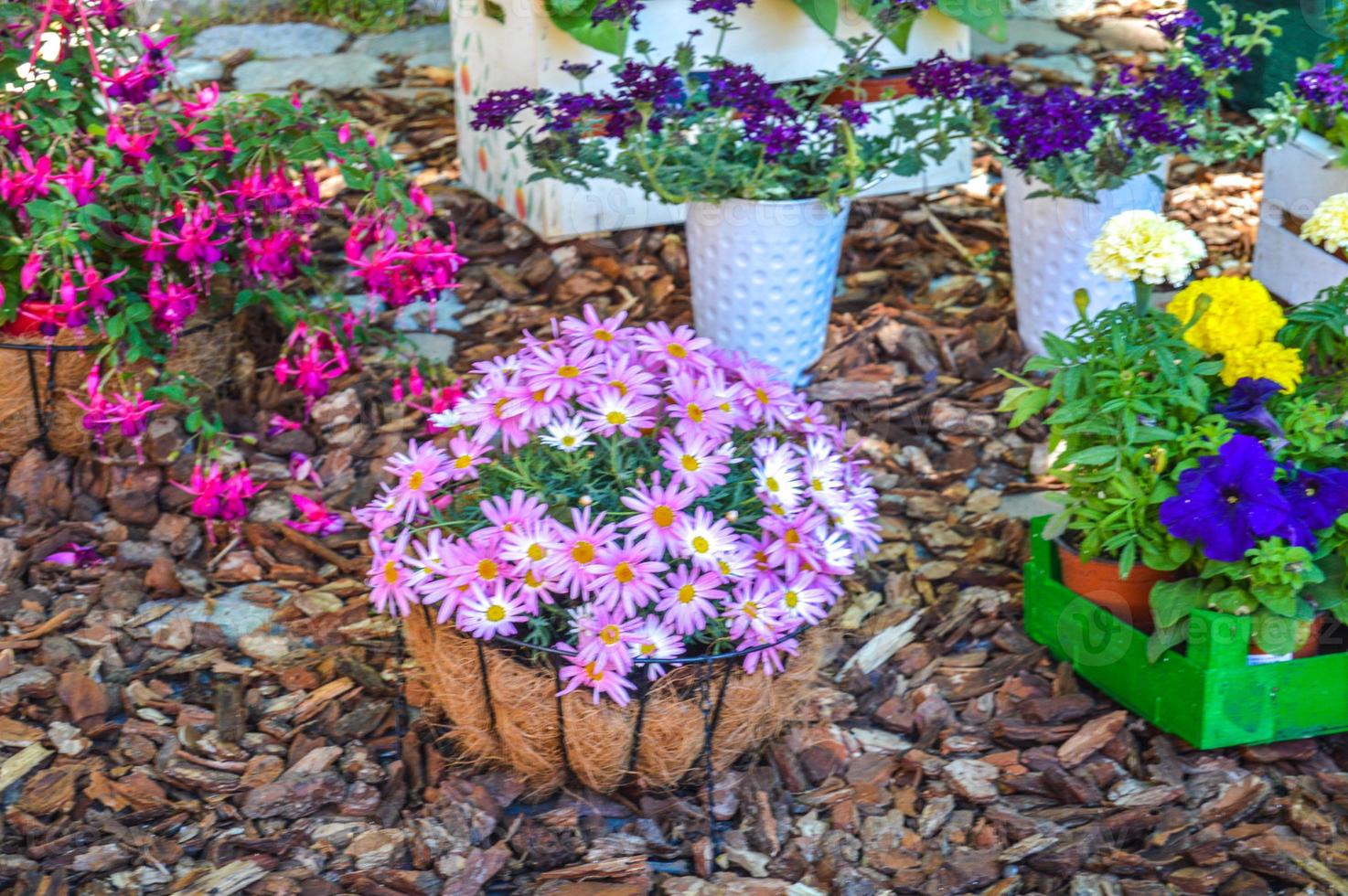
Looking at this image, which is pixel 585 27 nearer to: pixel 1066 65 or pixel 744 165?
pixel 744 165

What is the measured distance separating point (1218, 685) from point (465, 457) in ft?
3.60

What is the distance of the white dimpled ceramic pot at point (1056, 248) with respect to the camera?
287 cm

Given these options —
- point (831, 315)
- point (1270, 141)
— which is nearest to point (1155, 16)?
→ point (1270, 141)

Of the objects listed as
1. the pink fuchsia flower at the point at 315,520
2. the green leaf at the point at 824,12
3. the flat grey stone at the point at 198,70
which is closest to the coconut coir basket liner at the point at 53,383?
the pink fuchsia flower at the point at 315,520

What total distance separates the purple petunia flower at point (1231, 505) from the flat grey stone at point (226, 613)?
146cm

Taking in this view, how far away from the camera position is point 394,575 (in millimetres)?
1906

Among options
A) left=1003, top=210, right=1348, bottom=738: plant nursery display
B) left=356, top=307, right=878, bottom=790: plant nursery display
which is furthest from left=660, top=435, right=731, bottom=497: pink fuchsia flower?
left=1003, top=210, right=1348, bottom=738: plant nursery display

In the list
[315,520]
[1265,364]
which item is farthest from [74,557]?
[1265,364]

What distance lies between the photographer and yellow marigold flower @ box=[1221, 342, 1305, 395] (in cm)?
205

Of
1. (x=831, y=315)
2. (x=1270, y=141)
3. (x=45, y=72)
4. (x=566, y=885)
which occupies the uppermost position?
(x=45, y=72)

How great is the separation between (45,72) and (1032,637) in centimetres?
195

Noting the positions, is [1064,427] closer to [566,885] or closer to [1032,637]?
[1032,637]

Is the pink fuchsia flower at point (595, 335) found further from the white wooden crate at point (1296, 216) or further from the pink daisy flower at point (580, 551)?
the white wooden crate at point (1296, 216)

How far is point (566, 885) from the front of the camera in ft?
6.23
